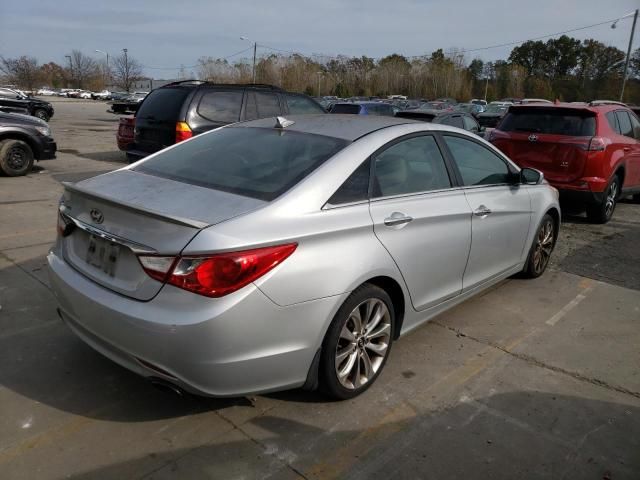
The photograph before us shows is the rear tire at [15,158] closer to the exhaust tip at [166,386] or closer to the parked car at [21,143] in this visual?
the parked car at [21,143]

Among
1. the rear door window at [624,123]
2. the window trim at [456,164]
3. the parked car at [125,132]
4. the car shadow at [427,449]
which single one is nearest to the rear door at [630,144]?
the rear door window at [624,123]

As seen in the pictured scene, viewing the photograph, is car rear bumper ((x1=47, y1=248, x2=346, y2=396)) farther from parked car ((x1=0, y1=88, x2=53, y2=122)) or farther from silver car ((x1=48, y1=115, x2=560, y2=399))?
parked car ((x1=0, y1=88, x2=53, y2=122))

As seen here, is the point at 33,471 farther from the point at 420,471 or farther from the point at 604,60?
the point at 604,60

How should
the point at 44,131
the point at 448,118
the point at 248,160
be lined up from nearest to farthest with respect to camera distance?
the point at 248,160, the point at 44,131, the point at 448,118

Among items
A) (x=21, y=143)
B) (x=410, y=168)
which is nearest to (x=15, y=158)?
(x=21, y=143)

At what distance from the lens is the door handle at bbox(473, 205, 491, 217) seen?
12.5 ft

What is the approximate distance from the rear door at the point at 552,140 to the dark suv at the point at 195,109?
3862 millimetres

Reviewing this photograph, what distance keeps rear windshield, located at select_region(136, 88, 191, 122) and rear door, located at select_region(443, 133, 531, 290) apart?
17.8 ft

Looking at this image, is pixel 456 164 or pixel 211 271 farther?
pixel 456 164

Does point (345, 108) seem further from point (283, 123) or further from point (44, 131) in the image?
point (283, 123)

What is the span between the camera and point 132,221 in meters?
2.54

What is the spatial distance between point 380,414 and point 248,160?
1677 millimetres

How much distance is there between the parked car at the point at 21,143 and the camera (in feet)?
30.9

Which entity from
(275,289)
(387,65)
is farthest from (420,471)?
(387,65)
